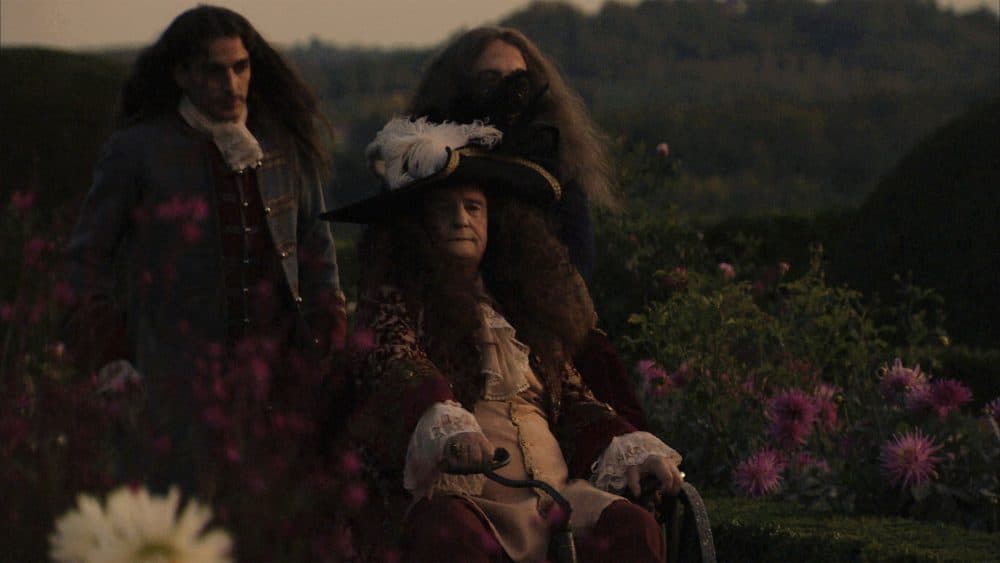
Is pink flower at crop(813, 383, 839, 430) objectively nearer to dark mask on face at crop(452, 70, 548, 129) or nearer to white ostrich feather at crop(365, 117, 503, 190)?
dark mask on face at crop(452, 70, 548, 129)

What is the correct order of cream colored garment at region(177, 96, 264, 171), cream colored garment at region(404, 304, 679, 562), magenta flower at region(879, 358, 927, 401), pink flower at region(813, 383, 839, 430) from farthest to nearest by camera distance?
pink flower at region(813, 383, 839, 430) → magenta flower at region(879, 358, 927, 401) → cream colored garment at region(177, 96, 264, 171) → cream colored garment at region(404, 304, 679, 562)

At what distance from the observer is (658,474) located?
13.8 ft

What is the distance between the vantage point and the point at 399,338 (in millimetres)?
4309

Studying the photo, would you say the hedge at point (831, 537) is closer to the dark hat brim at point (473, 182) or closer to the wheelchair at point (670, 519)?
the wheelchair at point (670, 519)

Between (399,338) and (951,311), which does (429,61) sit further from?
(951,311)

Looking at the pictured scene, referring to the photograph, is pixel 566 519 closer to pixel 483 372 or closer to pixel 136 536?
pixel 483 372

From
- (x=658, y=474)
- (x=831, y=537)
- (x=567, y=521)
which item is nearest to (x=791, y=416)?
(x=831, y=537)

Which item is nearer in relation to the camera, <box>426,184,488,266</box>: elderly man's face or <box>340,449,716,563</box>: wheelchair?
<box>340,449,716,563</box>: wheelchair

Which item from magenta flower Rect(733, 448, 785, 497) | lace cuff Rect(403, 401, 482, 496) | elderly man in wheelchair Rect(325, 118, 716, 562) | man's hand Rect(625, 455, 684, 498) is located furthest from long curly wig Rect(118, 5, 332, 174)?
magenta flower Rect(733, 448, 785, 497)

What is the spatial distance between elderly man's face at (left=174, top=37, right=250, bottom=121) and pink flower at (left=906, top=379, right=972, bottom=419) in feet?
9.18

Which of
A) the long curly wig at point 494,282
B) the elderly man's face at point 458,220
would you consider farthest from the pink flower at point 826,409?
the elderly man's face at point 458,220

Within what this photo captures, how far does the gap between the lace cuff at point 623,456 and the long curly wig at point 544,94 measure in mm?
1624

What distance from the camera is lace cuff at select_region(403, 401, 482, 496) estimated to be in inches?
158

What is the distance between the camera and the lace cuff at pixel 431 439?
401cm
